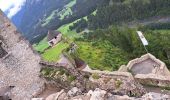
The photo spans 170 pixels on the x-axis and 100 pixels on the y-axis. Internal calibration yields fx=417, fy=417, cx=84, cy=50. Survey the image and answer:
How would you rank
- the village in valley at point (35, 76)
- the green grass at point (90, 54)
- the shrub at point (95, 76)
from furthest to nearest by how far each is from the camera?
the green grass at point (90, 54) < the shrub at point (95, 76) < the village in valley at point (35, 76)

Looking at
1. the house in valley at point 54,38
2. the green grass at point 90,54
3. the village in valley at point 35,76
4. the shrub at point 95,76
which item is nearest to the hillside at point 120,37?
the green grass at point 90,54

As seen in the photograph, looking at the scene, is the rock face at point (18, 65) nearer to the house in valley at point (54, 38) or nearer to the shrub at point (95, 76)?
the shrub at point (95, 76)

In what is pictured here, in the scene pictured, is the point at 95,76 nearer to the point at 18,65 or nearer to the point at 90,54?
the point at 18,65

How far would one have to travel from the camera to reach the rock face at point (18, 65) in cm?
3014

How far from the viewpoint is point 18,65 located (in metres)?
30.7

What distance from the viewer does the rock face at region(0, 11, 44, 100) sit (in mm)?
30141

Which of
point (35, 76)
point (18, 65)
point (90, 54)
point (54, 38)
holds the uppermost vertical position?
point (18, 65)

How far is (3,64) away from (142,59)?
1893 cm

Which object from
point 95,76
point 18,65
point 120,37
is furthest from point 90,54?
point 95,76

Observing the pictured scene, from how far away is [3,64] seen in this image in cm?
3028

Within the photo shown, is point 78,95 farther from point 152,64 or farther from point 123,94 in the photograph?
point 152,64

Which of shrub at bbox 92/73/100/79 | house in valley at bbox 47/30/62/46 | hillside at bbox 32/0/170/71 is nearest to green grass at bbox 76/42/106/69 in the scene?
hillside at bbox 32/0/170/71

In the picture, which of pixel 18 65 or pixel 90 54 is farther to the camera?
pixel 90 54

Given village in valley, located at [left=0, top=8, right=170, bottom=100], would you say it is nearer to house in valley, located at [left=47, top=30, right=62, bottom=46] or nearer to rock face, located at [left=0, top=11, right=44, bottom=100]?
rock face, located at [left=0, top=11, right=44, bottom=100]
